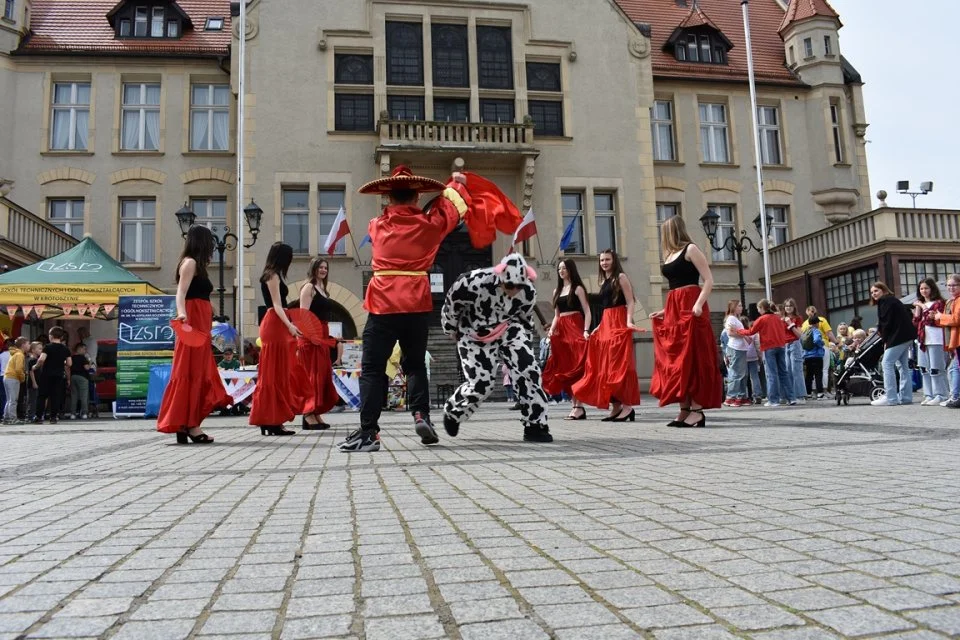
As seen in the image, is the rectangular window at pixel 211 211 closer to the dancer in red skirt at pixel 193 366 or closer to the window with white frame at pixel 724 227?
the window with white frame at pixel 724 227

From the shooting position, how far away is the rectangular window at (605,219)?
2705cm

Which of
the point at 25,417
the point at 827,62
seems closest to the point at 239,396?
the point at 25,417

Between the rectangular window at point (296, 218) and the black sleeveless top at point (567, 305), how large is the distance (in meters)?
15.9

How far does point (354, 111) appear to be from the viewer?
1019 inches

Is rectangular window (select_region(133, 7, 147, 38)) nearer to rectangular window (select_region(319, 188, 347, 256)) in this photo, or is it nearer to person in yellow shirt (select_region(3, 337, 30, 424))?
rectangular window (select_region(319, 188, 347, 256))

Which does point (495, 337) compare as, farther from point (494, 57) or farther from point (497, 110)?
point (494, 57)

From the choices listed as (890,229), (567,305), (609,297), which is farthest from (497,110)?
(609,297)

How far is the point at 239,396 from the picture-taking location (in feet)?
50.3

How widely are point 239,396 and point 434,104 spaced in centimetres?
1458

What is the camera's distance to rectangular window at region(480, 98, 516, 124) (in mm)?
26844

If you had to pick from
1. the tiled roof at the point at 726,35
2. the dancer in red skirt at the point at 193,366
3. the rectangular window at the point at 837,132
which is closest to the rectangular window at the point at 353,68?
the tiled roof at the point at 726,35

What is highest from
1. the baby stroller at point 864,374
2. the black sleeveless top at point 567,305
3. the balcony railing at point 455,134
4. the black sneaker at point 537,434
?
the balcony railing at point 455,134

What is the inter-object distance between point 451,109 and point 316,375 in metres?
19.2

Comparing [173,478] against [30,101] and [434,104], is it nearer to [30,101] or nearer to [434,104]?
[434,104]
